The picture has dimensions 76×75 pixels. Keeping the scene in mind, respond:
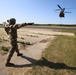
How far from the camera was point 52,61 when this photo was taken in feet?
27.2

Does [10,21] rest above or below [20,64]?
above

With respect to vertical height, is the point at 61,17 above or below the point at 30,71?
below

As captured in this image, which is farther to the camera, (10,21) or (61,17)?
(61,17)

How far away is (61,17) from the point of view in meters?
56.5

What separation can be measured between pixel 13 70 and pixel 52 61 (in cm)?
220

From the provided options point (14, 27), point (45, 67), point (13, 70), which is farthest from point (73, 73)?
point (14, 27)

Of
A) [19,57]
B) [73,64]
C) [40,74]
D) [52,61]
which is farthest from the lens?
[19,57]

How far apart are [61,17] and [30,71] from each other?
51108 mm

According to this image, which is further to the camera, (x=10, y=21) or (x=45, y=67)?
(x=10, y=21)

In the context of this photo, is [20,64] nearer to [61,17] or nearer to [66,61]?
[66,61]

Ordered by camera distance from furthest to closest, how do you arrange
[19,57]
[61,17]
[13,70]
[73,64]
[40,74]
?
[61,17] < [19,57] < [73,64] < [13,70] < [40,74]

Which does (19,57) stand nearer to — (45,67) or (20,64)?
(20,64)

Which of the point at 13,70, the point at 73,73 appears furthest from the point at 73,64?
the point at 13,70

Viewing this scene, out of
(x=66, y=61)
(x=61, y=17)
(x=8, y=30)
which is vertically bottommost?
(x=61, y=17)
